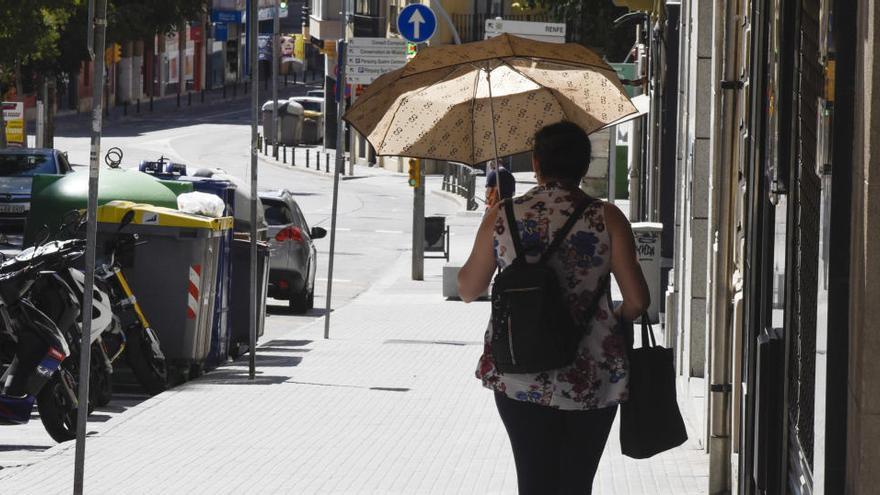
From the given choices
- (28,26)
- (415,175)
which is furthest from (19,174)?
(415,175)

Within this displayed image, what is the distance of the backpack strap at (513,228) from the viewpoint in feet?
17.9

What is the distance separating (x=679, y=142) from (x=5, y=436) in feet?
16.1

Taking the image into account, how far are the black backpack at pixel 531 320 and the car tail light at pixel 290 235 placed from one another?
16.4 meters

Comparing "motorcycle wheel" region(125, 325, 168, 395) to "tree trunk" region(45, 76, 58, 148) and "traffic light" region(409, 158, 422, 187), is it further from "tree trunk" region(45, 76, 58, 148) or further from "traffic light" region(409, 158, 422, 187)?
"tree trunk" region(45, 76, 58, 148)

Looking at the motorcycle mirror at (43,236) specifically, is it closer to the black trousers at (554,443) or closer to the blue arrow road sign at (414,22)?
the black trousers at (554,443)

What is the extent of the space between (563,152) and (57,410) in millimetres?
6053

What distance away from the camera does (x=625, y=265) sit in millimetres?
5473

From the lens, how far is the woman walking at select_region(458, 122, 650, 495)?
5445mm

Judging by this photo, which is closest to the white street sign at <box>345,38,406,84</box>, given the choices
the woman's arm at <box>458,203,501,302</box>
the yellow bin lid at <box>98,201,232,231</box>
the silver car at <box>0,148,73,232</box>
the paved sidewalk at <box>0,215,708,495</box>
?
the paved sidewalk at <box>0,215,708,495</box>

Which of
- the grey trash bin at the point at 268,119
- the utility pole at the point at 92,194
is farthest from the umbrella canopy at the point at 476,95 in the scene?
the grey trash bin at the point at 268,119

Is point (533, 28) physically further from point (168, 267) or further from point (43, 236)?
point (43, 236)

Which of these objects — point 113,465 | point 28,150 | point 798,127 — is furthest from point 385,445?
point 28,150

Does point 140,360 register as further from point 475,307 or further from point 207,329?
point 475,307

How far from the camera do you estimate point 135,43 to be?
85.1 m
